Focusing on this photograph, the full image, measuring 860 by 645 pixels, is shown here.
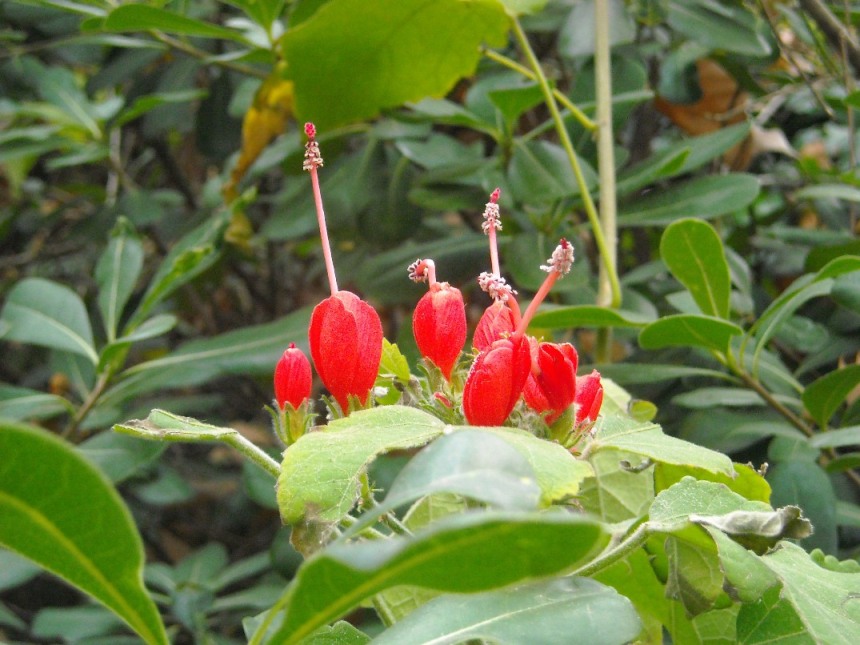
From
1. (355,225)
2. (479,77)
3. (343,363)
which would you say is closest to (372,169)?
(355,225)

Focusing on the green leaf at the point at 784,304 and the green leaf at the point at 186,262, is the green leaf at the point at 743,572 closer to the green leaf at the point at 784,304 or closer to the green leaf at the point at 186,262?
the green leaf at the point at 784,304

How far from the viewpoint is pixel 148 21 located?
1029 millimetres

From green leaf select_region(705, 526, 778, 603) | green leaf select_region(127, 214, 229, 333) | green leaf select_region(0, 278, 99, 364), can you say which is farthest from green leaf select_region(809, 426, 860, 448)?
green leaf select_region(0, 278, 99, 364)

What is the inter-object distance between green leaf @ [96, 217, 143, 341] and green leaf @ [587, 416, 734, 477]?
0.90 m

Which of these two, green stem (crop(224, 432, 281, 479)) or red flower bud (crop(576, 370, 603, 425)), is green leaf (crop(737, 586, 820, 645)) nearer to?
red flower bud (crop(576, 370, 603, 425))

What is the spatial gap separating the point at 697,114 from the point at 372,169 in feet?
1.81

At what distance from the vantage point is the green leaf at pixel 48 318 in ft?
4.10

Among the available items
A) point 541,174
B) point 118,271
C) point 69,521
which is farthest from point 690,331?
point 118,271

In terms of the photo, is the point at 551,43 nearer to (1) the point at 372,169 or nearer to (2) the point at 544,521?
(1) the point at 372,169

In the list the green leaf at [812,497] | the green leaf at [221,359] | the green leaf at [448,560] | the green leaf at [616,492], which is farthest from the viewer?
the green leaf at [221,359]

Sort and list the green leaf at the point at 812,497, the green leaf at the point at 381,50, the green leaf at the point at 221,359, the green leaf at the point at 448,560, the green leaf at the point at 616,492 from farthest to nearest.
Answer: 1. the green leaf at the point at 221,359
2. the green leaf at the point at 381,50
3. the green leaf at the point at 812,497
4. the green leaf at the point at 616,492
5. the green leaf at the point at 448,560

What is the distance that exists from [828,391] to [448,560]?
2.37ft

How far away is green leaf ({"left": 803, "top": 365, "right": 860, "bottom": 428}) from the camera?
2.90 ft

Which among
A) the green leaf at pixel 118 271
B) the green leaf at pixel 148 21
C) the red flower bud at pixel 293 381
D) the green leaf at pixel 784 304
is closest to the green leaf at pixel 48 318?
the green leaf at pixel 118 271
